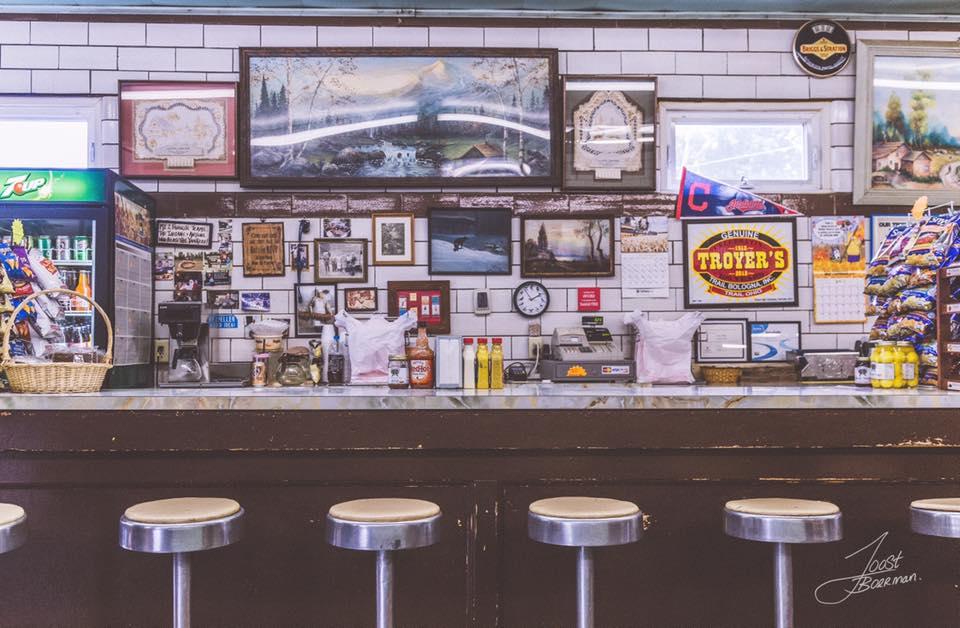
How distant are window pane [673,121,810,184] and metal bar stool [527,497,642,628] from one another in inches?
123

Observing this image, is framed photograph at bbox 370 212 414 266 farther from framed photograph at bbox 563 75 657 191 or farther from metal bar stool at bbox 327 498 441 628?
metal bar stool at bbox 327 498 441 628

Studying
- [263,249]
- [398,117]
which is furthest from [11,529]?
[398,117]

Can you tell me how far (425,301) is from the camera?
4617 millimetres

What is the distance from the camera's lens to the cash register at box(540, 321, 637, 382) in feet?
13.8

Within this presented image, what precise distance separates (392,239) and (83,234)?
5.55ft

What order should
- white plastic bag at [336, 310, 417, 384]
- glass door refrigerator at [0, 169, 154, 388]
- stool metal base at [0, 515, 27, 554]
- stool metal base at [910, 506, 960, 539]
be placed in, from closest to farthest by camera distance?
1. stool metal base at [0, 515, 27, 554]
2. stool metal base at [910, 506, 960, 539]
3. glass door refrigerator at [0, 169, 154, 388]
4. white plastic bag at [336, 310, 417, 384]

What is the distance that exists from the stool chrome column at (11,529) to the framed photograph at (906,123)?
4.68m

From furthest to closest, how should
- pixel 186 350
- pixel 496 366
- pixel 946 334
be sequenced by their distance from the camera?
pixel 186 350
pixel 496 366
pixel 946 334

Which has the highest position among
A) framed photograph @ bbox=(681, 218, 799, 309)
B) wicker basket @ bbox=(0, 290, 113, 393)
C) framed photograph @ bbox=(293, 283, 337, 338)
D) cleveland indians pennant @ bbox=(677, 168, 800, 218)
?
cleveland indians pennant @ bbox=(677, 168, 800, 218)

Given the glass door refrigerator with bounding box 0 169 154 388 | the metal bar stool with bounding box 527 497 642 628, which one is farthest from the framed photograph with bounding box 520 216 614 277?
the metal bar stool with bounding box 527 497 642 628

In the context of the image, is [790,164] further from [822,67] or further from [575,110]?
[575,110]

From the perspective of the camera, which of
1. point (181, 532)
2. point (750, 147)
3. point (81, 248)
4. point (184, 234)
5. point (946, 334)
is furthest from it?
point (750, 147)

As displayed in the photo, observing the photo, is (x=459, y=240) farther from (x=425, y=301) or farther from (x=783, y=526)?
(x=783, y=526)

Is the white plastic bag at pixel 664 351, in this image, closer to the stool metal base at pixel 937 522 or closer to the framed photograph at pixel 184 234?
the stool metal base at pixel 937 522
